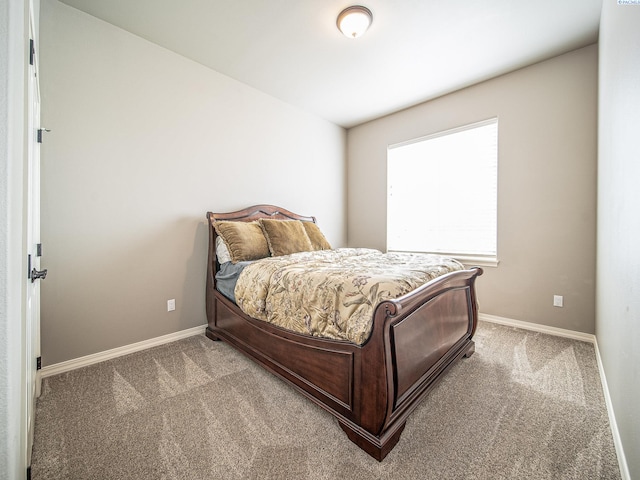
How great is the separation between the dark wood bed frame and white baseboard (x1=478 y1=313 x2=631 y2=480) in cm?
78

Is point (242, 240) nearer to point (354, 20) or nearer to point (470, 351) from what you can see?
point (354, 20)

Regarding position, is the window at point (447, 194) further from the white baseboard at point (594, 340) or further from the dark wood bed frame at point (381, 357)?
the dark wood bed frame at point (381, 357)

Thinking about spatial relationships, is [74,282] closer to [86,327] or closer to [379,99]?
[86,327]

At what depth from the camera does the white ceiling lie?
2.04 metres

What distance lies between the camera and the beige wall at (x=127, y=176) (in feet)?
6.50

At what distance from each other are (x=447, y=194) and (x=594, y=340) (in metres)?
2.01

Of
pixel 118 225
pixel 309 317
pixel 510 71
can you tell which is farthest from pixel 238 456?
pixel 510 71

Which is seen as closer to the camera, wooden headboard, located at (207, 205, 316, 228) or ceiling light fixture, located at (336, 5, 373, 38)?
ceiling light fixture, located at (336, 5, 373, 38)

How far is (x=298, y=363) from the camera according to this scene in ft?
5.35

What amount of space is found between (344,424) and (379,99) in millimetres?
3563

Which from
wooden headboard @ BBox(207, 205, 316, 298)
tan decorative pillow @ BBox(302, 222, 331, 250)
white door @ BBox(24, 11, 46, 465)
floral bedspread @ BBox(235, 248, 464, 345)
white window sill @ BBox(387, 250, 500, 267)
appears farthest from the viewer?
tan decorative pillow @ BBox(302, 222, 331, 250)

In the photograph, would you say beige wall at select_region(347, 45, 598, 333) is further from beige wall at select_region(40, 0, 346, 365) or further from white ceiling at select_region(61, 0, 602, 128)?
beige wall at select_region(40, 0, 346, 365)

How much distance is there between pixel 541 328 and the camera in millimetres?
2719

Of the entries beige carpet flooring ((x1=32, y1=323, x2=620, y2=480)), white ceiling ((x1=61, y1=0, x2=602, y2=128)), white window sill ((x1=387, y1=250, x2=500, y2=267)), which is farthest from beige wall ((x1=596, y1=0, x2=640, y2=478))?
white window sill ((x1=387, y1=250, x2=500, y2=267))
